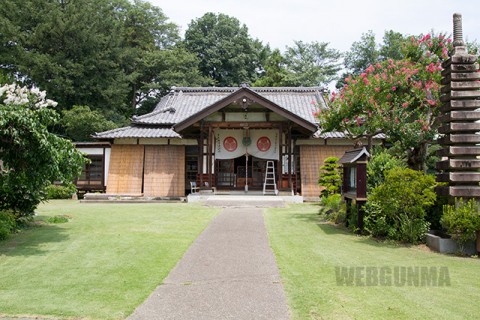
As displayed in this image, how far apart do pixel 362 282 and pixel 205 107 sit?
13950mm

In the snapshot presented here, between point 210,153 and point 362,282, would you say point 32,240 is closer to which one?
point 362,282

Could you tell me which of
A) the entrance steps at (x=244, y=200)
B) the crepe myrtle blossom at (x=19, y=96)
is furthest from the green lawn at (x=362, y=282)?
the entrance steps at (x=244, y=200)

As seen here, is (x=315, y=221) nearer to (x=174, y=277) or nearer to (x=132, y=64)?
(x=174, y=277)

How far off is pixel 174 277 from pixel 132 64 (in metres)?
36.2

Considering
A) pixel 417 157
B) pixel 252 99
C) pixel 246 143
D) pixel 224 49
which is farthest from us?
pixel 224 49

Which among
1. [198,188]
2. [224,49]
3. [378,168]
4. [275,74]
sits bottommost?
[198,188]

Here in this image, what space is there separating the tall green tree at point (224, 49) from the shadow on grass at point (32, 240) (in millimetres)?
34026

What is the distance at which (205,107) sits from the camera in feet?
59.9

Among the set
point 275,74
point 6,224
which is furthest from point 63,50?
point 6,224

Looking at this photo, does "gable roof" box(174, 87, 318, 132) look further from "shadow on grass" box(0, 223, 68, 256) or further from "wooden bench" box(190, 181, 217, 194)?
"shadow on grass" box(0, 223, 68, 256)

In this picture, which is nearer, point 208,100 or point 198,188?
point 198,188

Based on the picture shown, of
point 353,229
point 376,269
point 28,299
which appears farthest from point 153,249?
point 353,229

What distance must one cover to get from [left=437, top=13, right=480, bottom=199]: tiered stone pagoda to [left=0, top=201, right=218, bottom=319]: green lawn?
5664 millimetres

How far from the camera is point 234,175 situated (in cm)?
2139
